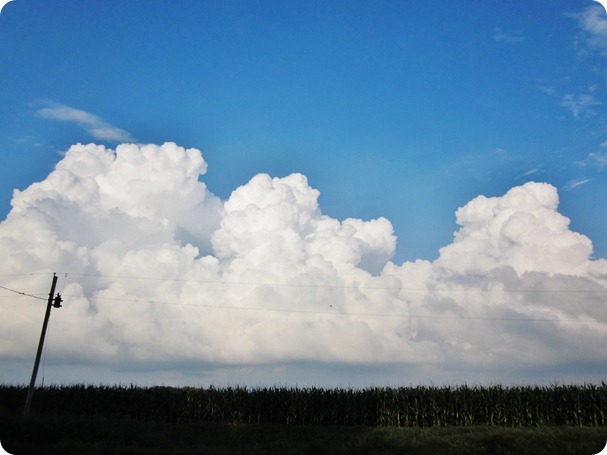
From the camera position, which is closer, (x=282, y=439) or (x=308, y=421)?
(x=282, y=439)

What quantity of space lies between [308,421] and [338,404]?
2.49 metres

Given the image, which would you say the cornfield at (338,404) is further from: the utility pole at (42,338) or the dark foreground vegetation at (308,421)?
the utility pole at (42,338)

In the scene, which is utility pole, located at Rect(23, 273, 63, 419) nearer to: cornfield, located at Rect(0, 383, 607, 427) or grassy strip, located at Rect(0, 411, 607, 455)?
grassy strip, located at Rect(0, 411, 607, 455)

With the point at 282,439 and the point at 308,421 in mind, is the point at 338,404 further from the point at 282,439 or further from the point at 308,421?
the point at 282,439

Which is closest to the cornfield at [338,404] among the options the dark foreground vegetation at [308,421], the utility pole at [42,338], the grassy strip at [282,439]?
the dark foreground vegetation at [308,421]

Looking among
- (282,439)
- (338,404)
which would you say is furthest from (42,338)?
(338,404)

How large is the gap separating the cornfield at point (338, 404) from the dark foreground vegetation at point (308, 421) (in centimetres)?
7

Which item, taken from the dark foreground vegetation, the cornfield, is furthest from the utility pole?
the cornfield

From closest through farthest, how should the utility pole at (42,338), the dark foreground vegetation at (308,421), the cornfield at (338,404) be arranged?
1. the dark foreground vegetation at (308,421)
2. the utility pole at (42,338)
3. the cornfield at (338,404)

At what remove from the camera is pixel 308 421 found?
3716cm

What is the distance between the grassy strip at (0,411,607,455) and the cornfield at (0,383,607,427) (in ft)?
11.4

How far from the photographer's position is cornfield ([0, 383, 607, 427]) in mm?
→ 33750

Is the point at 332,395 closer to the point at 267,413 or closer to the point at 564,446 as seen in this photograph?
the point at 267,413

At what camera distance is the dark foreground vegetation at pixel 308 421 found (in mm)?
27328
